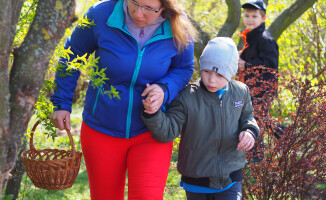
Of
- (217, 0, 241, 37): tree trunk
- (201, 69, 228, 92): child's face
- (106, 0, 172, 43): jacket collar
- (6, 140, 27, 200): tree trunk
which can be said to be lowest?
(6, 140, 27, 200): tree trunk

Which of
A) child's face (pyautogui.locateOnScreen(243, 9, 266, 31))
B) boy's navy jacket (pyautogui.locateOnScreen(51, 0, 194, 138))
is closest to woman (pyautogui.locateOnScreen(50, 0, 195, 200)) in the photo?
boy's navy jacket (pyautogui.locateOnScreen(51, 0, 194, 138))

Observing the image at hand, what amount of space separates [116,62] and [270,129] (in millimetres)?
1553

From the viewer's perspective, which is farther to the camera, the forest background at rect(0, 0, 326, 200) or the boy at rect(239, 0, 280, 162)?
the boy at rect(239, 0, 280, 162)

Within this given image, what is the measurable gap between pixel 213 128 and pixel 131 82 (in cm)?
64

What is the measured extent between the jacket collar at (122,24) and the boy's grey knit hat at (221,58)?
350 millimetres

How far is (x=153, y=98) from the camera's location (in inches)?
105

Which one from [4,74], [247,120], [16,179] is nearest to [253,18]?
[247,120]

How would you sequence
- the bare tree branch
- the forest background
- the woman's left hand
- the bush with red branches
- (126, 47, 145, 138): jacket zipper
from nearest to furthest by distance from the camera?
the forest background, the woman's left hand, (126, 47, 145, 138): jacket zipper, the bush with red branches, the bare tree branch

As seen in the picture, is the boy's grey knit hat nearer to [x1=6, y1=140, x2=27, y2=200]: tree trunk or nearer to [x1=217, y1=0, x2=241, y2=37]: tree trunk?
[x1=6, y1=140, x2=27, y2=200]: tree trunk

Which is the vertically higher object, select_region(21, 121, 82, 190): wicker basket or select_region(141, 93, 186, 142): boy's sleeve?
select_region(141, 93, 186, 142): boy's sleeve

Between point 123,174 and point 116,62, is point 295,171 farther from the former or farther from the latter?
point 116,62

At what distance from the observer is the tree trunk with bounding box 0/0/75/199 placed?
70.1 inches

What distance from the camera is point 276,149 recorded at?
3.63m

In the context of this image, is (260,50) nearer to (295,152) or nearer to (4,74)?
(295,152)
